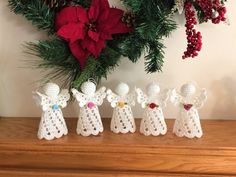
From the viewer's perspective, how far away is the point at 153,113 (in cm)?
88

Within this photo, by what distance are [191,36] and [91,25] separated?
269 millimetres

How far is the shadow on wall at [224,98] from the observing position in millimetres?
997

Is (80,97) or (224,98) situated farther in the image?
(224,98)

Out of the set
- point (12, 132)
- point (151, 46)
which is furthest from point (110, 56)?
point (12, 132)

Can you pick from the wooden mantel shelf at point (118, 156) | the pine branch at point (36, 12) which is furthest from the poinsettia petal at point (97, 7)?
the wooden mantel shelf at point (118, 156)

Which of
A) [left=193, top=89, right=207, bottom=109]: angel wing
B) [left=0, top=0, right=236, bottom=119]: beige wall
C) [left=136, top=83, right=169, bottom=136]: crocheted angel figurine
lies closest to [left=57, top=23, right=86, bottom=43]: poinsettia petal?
[left=0, top=0, right=236, bottom=119]: beige wall

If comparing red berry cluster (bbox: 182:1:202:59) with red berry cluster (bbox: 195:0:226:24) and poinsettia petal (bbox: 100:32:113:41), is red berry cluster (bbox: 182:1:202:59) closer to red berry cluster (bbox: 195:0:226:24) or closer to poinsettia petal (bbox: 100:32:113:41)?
red berry cluster (bbox: 195:0:226:24)

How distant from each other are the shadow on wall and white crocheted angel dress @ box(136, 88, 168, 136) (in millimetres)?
207

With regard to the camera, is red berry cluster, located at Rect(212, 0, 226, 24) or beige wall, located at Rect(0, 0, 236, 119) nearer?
red berry cluster, located at Rect(212, 0, 226, 24)

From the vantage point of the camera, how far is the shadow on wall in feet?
3.27

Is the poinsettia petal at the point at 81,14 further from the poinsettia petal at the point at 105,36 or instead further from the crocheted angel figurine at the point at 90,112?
the crocheted angel figurine at the point at 90,112

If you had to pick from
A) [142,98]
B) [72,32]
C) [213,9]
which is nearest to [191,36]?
[213,9]

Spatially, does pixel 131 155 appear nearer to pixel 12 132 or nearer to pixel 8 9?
pixel 12 132

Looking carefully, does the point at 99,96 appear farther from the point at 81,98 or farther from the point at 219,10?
the point at 219,10
